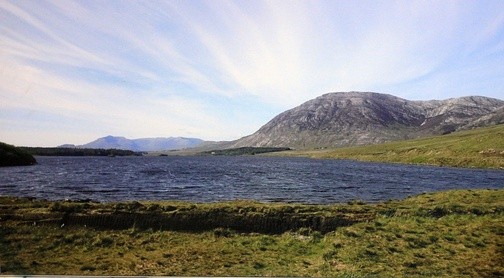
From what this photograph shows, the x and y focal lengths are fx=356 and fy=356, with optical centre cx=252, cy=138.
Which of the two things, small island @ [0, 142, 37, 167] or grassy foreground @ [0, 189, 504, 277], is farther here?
small island @ [0, 142, 37, 167]

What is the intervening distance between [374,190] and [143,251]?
60.4m

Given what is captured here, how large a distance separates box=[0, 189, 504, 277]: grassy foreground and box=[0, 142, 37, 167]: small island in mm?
143790

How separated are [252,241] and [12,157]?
6725 inches

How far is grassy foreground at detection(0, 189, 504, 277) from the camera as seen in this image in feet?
62.6

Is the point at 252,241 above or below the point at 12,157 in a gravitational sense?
below

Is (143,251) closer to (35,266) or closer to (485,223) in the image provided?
(35,266)

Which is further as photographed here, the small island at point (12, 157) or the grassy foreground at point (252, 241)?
the small island at point (12, 157)

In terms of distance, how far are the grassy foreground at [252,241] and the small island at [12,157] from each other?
143790mm

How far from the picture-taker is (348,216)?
108ft

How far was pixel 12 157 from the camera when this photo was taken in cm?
15888

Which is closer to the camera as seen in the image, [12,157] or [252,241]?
[252,241]

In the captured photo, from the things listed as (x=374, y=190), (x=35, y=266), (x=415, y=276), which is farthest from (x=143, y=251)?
(x=374, y=190)

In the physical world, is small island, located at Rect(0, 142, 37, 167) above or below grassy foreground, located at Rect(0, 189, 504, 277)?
above

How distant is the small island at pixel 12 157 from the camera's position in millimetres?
153875
